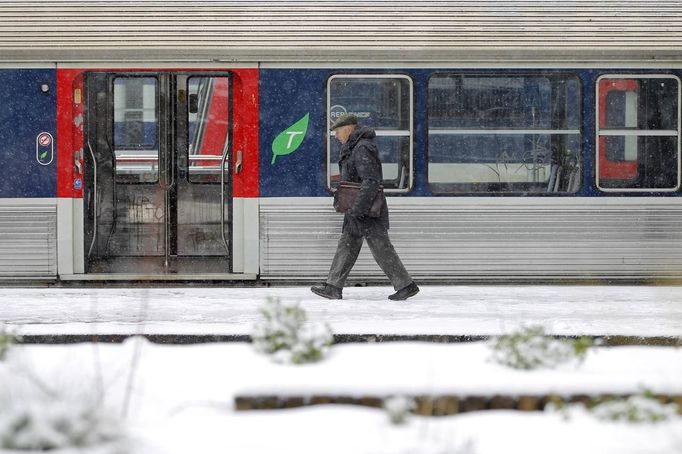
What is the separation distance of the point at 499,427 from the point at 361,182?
5.25 meters

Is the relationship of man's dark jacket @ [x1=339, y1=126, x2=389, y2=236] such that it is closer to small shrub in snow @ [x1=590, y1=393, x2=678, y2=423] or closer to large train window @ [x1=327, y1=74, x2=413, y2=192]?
large train window @ [x1=327, y1=74, x2=413, y2=192]

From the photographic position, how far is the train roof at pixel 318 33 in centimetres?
1066

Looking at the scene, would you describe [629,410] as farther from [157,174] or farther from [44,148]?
[44,148]

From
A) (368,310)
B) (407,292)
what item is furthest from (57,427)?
(407,292)

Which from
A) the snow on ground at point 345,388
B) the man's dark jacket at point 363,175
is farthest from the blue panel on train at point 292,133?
the snow on ground at point 345,388

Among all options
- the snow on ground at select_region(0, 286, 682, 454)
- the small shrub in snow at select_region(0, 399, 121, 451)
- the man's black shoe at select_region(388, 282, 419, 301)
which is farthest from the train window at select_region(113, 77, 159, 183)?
the small shrub in snow at select_region(0, 399, 121, 451)

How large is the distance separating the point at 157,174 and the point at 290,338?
19.1 feet

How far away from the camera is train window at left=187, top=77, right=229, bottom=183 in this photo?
11.0 m

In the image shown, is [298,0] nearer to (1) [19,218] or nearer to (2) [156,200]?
(2) [156,200]

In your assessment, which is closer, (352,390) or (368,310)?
(352,390)

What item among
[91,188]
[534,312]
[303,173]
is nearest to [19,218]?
[91,188]

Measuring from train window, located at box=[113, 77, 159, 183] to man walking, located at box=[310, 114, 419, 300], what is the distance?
2.19 m

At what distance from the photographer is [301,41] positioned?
420 inches

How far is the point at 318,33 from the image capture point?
35.1ft
